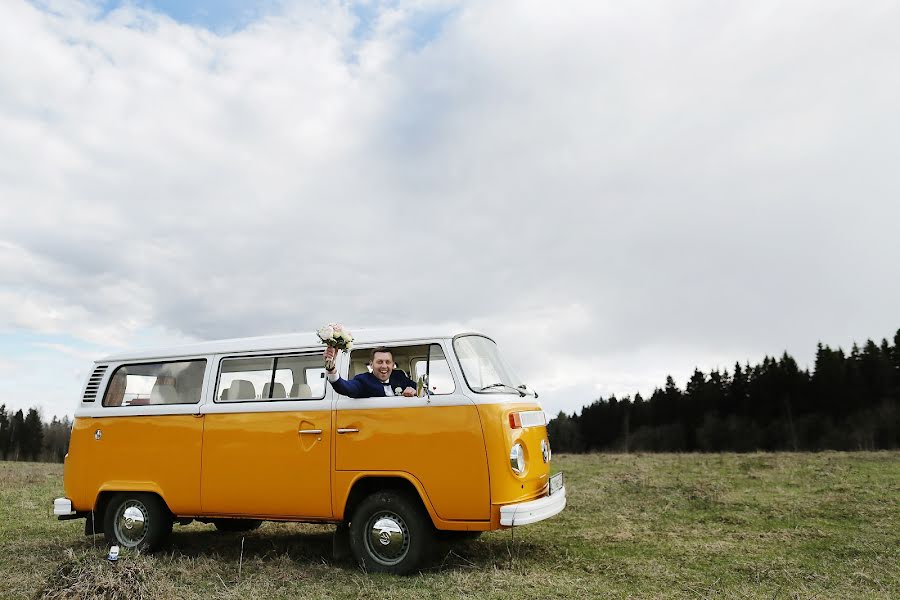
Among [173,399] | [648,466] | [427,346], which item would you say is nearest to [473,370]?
[427,346]

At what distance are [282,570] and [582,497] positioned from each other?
22.1 ft

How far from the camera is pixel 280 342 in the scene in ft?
25.2

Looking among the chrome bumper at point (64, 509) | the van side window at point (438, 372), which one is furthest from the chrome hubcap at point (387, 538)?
the chrome bumper at point (64, 509)

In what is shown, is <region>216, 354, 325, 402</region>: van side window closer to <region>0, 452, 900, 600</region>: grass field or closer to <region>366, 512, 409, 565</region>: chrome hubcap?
<region>366, 512, 409, 565</region>: chrome hubcap

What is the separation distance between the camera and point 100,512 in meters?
8.38

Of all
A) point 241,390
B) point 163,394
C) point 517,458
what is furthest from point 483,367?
point 163,394

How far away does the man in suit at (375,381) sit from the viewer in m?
6.81

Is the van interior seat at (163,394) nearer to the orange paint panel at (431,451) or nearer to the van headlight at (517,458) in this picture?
the orange paint panel at (431,451)

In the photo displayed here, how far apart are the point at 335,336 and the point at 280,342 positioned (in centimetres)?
128

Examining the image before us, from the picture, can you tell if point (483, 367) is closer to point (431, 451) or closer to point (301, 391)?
point (431, 451)

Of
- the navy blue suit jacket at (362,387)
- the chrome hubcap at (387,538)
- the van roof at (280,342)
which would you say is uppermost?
the van roof at (280,342)

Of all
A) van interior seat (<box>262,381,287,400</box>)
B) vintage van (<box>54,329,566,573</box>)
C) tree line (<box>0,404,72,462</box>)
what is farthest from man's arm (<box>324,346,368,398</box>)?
tree line (<box>0,404,72,462</box>)

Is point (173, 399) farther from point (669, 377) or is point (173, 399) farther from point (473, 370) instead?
point (669, 377)

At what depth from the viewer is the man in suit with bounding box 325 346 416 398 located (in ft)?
22.3
